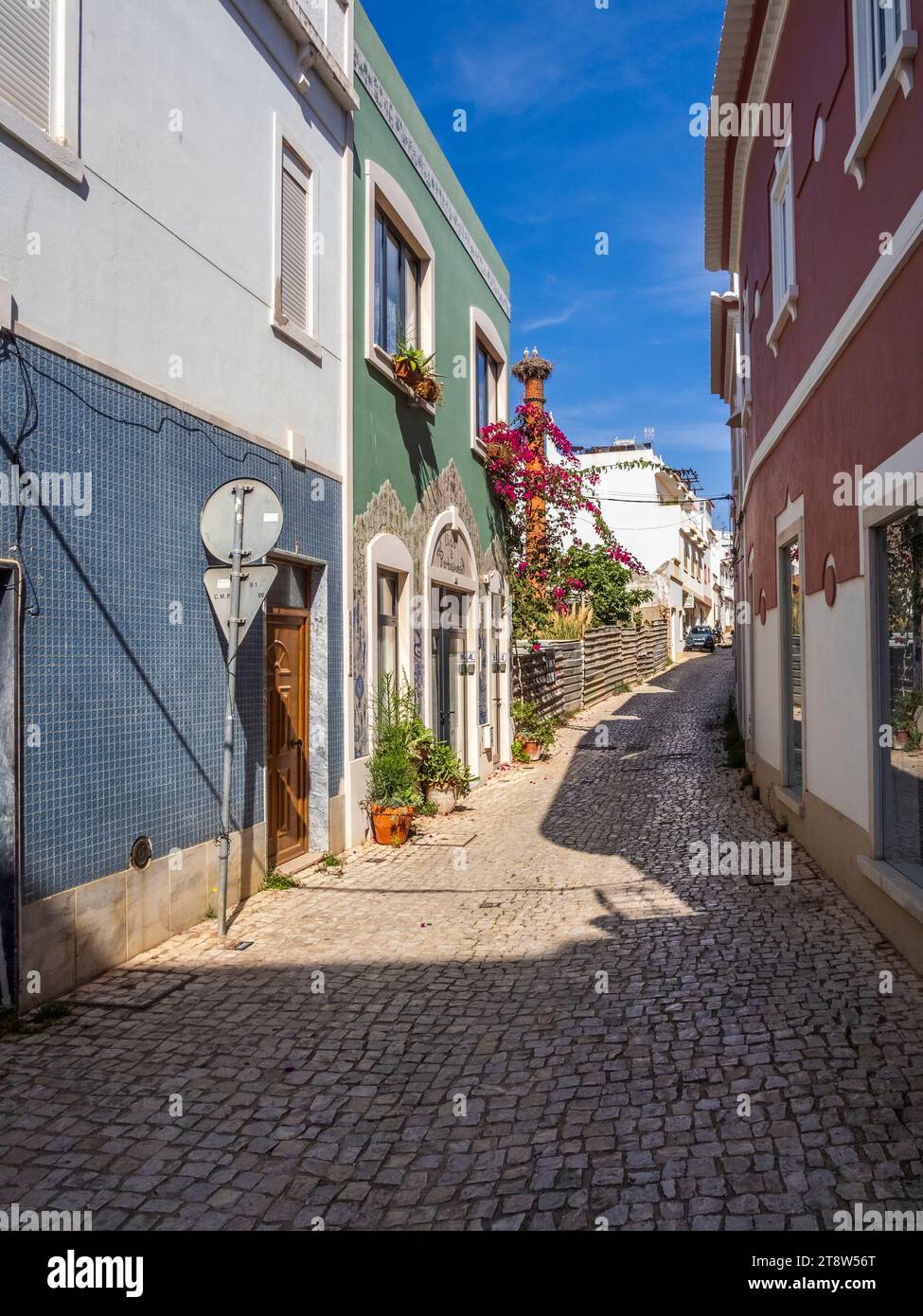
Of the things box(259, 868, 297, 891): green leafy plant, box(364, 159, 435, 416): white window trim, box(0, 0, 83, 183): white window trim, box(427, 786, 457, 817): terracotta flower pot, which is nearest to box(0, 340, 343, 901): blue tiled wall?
box(259, 868, 297, 891): green leafy plant

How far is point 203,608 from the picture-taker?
20.2 feet

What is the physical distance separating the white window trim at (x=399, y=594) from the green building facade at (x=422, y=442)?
0.02m

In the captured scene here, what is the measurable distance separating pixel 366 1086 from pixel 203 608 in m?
3.29

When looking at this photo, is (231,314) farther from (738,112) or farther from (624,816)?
(738,112)

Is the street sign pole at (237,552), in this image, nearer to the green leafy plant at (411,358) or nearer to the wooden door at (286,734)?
the wooden door at (286,734)

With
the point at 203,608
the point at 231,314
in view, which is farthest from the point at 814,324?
the point at 203,608

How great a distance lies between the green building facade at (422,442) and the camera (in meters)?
8.91

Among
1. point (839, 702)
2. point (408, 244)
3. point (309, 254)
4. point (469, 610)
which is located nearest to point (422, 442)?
point (408, 244)

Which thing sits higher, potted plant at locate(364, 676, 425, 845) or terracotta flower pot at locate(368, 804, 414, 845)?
potted plant at locate(364, 676, 425, 845)

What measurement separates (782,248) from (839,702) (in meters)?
4.65

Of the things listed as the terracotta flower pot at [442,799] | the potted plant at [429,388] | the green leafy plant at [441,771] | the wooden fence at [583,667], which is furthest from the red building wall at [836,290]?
the wooden fence at [583,667]

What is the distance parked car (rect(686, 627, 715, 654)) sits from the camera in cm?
4612

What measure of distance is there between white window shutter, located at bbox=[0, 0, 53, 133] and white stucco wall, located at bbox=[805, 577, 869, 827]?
16.7 ft

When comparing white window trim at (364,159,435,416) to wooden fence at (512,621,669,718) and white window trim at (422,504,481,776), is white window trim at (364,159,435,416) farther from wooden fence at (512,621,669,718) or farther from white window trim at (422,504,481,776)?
wooden fence at (512,621,669,718)
